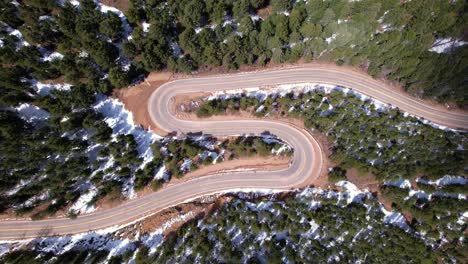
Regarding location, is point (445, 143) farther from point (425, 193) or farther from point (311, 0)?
point (311, 0)

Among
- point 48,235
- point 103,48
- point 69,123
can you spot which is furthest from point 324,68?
point 48,235

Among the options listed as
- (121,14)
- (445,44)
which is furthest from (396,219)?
(121,14)

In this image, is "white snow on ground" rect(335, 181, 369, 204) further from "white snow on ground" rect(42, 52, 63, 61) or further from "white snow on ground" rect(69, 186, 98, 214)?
"white snow on ground" rect(42, 52, 63, 61)

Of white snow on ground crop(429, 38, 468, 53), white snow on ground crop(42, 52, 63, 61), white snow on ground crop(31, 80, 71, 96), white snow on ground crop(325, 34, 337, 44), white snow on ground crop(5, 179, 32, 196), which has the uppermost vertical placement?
white snow on ground crop(42, 52, 63, 61)

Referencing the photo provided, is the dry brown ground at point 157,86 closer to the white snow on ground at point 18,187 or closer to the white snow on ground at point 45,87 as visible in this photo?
the white snow on ground at point 45,87

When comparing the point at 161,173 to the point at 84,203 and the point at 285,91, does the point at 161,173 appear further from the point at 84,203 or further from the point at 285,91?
the point at 285,91

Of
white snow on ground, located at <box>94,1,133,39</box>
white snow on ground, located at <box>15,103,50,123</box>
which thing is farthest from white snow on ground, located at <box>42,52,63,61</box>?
white snow on ground, located at <box>94,1,133,39</box>
